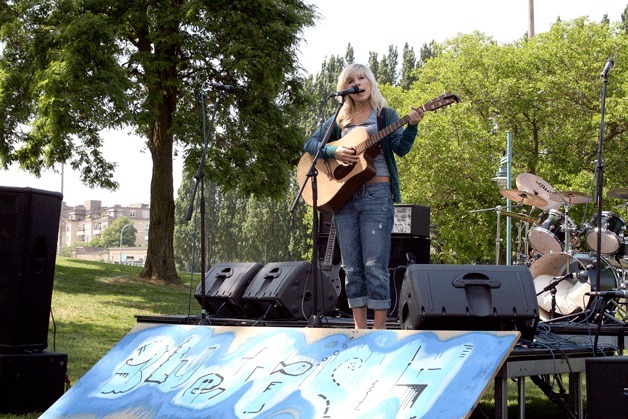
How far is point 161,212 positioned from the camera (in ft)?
61.7

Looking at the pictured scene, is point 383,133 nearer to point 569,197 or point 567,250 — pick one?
point 567,250

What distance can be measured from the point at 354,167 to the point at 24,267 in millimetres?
2197

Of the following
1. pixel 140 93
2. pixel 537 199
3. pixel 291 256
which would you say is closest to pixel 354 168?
pixel 537 199

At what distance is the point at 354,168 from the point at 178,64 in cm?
1417

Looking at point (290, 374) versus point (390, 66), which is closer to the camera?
point (290, 374)

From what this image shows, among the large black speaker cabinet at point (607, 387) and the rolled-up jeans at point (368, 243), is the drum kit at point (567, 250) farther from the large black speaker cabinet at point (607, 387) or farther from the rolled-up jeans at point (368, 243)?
the large black speaker cabinet at point (607, 387)

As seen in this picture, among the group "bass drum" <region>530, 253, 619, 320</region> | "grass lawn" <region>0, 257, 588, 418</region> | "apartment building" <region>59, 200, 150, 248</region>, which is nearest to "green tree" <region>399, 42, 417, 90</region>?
"grass lawn" <region>0, 257, 588, 418</region>

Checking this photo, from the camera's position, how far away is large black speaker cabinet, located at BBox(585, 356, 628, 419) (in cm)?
389

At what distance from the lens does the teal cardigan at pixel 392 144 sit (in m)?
5.11

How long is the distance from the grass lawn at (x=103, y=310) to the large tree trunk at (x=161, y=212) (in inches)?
21.8

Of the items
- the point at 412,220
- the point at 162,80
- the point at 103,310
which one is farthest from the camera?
the point at 162,80

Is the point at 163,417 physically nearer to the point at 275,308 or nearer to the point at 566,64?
the point at 275,308

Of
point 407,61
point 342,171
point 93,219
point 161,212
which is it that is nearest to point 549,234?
point 342,171

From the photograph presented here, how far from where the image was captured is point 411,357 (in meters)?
4.04
